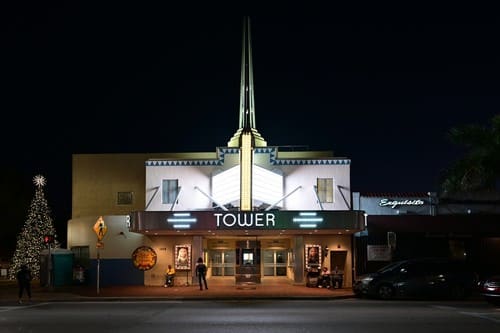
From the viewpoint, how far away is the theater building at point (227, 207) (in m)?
33.8

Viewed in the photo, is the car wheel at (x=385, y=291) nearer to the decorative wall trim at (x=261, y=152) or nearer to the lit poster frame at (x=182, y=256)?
the decorative wall trim at (x=261, y=152)

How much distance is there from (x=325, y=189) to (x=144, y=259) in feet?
31.2

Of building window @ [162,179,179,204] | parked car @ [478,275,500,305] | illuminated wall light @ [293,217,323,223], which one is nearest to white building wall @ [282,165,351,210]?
illuminated wall light @ [293,217,323,223]

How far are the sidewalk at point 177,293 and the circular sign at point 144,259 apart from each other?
5.39 feet

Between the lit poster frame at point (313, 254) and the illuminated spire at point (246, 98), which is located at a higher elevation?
the illuminated spire at point (246, 98)

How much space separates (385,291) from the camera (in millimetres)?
26703

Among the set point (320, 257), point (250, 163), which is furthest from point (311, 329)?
point (320, 257)

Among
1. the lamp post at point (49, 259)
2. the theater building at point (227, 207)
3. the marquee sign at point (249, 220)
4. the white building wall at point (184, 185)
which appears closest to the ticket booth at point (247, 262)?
the theater building at point (227, 207)

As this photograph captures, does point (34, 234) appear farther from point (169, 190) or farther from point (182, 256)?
point (182, 256)

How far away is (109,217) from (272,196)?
8.25m

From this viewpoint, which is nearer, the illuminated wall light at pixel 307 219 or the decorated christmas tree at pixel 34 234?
the illuminated wall light at pixel 307 219

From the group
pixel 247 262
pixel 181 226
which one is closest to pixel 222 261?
pixel 247 262

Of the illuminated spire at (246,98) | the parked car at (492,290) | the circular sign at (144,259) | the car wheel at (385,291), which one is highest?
the illuminated spire at (246,98)

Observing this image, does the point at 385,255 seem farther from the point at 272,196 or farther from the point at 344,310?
the point at 344,310
